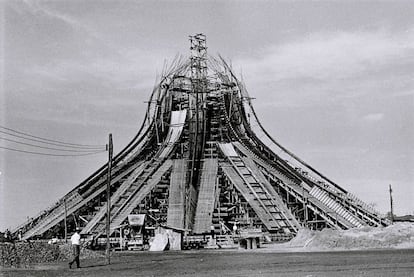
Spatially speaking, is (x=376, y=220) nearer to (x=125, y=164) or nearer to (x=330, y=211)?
(x=330, y=211)

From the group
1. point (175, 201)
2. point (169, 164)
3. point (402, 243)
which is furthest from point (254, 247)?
point (169, 164)

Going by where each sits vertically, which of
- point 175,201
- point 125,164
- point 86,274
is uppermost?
point 125,164

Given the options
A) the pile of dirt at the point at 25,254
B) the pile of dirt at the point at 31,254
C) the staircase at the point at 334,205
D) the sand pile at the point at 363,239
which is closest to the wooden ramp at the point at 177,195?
the staircase at the point at 334,205

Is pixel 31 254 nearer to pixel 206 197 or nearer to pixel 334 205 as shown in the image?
pixel 206 197

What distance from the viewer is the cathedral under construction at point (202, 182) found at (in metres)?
72.8

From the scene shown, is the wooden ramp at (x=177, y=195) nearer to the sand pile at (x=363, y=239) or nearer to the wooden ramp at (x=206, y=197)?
the wooden ramp at (x=206, y=197)

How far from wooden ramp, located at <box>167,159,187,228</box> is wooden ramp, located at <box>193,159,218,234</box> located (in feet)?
6.10

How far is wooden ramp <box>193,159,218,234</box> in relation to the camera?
7038cm

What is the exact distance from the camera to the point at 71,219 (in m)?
76.5

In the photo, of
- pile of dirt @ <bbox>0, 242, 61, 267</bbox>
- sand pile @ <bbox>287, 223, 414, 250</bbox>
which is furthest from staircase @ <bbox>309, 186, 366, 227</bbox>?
pile of dirt @ <bbox>0, 242, 61, 267</bbox>

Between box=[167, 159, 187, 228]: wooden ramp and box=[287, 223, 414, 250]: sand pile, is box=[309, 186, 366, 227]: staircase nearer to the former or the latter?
box=[167, 159, 187, 228]: wooden ramp

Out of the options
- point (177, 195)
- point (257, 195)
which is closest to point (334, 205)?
point (257, 195)

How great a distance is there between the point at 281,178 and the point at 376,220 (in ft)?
39.1

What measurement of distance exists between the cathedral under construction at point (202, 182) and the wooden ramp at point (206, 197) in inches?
5.0
